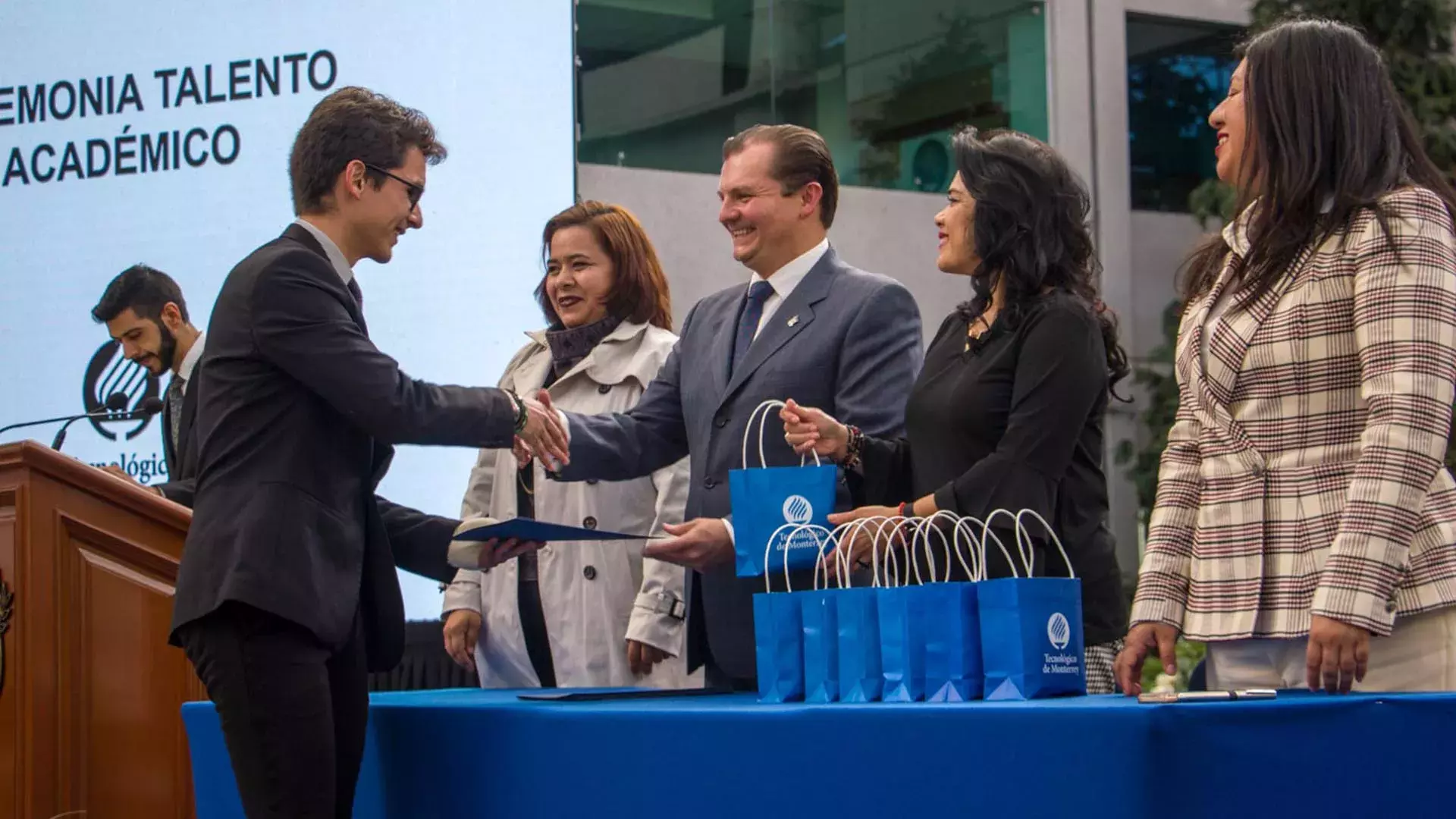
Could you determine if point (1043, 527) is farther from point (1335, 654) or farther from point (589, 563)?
point (589, 563)

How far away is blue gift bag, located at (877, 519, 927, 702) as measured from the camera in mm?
1812

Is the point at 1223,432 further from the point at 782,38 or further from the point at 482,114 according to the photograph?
the point at 782,38

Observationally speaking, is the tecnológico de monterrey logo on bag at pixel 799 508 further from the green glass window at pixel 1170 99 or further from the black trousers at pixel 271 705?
the green glass window at pixel 1170 99

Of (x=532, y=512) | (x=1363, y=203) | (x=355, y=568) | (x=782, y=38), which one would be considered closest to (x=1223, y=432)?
(x=1363, y=203)

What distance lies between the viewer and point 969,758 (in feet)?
5.50

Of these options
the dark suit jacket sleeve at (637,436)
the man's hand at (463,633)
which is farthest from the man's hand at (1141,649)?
the man's hand at (463,633)

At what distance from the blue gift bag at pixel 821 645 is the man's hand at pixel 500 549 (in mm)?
695

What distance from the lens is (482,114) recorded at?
5180mm

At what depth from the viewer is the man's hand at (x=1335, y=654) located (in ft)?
5.57

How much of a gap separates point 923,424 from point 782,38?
4883mm

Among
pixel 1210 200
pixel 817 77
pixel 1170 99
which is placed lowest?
pixel 1210 200

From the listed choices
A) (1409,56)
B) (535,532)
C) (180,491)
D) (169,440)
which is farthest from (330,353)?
(1409,56)

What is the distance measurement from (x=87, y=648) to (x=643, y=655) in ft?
3.51

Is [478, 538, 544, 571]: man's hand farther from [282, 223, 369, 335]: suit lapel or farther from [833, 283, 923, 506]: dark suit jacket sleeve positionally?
[833, 283, 923, 506]: dark suit jacket sleeve
